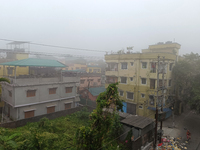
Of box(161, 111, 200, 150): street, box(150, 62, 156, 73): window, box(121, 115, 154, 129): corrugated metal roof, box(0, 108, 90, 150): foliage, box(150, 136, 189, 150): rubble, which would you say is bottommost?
box(161, 111, 200, 150): street

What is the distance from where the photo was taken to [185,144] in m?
13.7

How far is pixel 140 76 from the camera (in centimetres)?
2208

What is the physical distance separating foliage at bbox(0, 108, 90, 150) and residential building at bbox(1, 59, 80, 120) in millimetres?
2527

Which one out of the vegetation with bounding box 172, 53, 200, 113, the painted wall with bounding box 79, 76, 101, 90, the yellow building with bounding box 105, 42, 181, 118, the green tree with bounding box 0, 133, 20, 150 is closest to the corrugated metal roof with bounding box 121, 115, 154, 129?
the yellow building with bounding box 105, 42, 181, 118

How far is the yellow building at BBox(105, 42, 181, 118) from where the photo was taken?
20.9 metres

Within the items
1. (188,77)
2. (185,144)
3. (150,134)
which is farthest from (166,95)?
(150,134)

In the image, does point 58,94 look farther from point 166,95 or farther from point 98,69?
point 98,69

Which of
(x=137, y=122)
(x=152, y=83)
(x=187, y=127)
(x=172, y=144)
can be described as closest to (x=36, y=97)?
(x=137, y=122)

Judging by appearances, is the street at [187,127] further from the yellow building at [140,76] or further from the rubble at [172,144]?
the yellow building at [140,76]

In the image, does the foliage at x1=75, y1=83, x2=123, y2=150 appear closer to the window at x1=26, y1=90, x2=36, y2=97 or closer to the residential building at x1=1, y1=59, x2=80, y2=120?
the residential building at x1=1, y1=59, x2=80, y2=120

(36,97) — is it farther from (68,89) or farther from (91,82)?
(91,82)

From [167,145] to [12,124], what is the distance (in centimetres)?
1518

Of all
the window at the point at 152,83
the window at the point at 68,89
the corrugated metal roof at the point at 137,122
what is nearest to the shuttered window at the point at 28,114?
the window at the point at 68,89

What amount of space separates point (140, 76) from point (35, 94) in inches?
590
